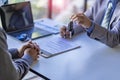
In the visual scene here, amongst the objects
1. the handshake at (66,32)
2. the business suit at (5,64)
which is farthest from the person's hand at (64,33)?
the business suit at (5,64)

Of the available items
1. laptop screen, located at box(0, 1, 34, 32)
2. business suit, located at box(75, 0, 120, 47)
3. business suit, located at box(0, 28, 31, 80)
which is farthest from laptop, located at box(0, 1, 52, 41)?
business suit, located at box(0, 28, 31, 80)

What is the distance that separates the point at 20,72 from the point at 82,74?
12.9 inches

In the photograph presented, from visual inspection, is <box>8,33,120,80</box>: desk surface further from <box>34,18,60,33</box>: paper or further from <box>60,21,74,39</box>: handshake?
<box>34,18,60,33</box>: paper

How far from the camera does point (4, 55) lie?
1.06 meters

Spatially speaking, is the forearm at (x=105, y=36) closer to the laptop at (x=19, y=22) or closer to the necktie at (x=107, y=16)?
the necktie at (x=107, y=16)

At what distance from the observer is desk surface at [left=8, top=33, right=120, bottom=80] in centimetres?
127

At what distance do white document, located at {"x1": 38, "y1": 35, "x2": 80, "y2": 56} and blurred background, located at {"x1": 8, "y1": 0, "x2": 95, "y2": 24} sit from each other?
3.94 feet

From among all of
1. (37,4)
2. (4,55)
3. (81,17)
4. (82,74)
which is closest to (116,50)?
(81,17)

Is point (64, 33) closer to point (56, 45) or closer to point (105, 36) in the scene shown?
point (56, 45)

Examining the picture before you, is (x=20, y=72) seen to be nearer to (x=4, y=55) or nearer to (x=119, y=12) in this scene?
(x=4, y=55)

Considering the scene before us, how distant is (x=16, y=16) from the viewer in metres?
1.91

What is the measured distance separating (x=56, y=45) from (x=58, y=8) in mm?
1701

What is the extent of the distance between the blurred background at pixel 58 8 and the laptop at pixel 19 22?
960 mm

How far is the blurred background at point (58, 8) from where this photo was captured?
304cm
